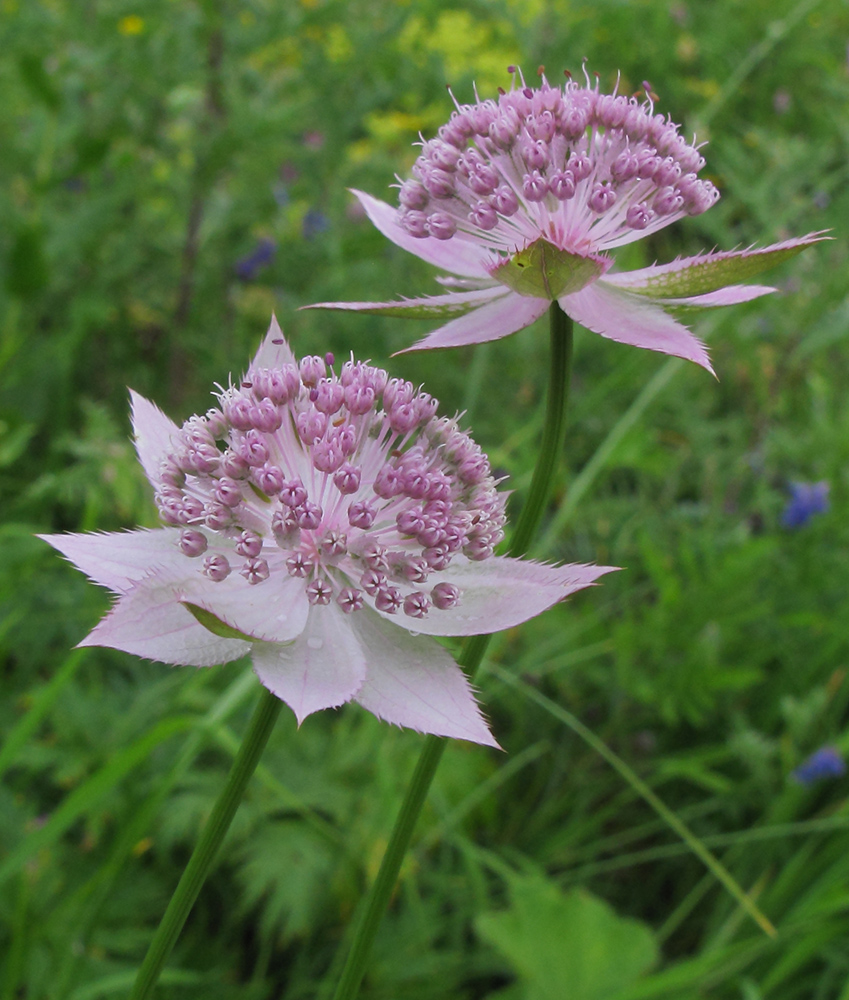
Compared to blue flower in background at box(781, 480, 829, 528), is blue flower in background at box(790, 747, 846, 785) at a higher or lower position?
lower

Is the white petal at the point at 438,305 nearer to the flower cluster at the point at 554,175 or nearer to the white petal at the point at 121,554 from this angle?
the flower cluster at the point at 554,175

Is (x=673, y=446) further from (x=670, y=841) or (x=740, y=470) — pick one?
(x=670, y=841)

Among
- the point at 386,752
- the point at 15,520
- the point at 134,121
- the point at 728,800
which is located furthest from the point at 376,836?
the point at 134,121

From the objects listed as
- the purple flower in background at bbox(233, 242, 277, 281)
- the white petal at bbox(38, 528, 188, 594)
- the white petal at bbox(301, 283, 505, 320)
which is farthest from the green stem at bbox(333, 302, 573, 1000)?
the purple flower in background at bbox(233, 242, 277, 281)

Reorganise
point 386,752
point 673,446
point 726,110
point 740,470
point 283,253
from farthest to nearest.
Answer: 1. point 726,110
2. point 673,446
3. point 283,253
4. point 740,470
5. point 386,752

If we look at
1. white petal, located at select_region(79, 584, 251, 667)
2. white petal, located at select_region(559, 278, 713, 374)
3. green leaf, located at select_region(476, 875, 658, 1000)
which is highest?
white petal, located at select_region(559, 278, 713, 374)

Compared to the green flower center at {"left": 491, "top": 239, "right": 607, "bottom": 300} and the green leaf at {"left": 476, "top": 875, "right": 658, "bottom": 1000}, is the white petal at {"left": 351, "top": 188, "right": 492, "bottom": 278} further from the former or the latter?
the green leaf at {"left": 476, "top": 875, "right": 658, "bottom": 1000}

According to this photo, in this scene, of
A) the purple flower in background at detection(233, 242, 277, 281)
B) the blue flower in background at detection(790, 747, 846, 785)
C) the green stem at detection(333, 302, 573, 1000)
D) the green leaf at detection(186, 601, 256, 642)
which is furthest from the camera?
the purple flower in background at detection(233, 242, 277, 281)
